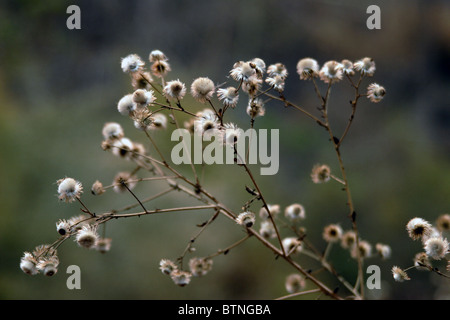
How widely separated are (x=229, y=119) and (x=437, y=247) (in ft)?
2.88

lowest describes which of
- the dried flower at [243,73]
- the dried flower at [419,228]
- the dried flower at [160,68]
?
the dried flower at [419,228]

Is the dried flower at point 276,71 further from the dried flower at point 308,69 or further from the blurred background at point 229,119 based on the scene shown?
the blurred background at point 229,119

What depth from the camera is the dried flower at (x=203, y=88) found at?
37 centimetres

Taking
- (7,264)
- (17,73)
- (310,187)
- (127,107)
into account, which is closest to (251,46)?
(310,187)

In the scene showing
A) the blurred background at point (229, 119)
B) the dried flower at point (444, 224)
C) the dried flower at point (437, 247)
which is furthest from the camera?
the blurred background at point (229, 119)

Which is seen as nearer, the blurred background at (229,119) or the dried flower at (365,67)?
the dried flower at (365,67)

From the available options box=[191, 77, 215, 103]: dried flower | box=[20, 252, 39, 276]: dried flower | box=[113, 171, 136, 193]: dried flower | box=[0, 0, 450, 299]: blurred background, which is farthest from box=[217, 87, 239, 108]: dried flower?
box=[0, 0, 450, 299]: blurred background

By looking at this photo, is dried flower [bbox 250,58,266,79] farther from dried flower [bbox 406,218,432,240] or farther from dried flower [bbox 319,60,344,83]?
dried flower [bbox 406,218,432,240]

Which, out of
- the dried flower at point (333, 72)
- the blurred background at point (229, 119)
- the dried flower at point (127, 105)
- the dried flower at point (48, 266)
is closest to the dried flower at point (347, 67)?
the dried flower at point (333, 72)

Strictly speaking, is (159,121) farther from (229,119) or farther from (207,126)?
(229,119)

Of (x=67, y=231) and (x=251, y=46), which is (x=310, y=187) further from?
(x=67, y=231)

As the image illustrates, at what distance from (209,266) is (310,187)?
2.71 ft

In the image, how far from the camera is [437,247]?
0.34 m

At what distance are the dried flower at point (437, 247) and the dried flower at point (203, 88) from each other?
0.23 meters
